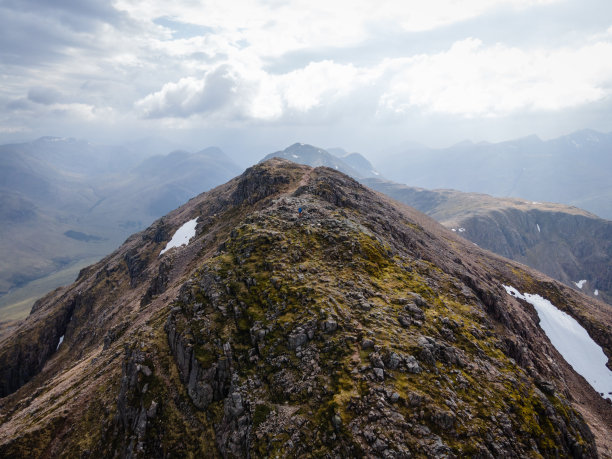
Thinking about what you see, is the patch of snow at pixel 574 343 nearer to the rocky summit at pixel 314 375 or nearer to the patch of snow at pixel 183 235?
the rocky summit at pixel 314 375

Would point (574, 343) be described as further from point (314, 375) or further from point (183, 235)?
point (183, 235)

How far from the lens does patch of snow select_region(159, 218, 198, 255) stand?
112m

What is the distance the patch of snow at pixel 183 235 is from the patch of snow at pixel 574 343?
347 feet

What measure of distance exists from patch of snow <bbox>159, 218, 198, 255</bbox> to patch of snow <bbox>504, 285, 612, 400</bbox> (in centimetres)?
10578

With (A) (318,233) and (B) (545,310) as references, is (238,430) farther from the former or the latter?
(B) (545,310)

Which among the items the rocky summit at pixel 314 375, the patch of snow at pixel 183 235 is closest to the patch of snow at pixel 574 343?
the rocky summit at pixel 314 375

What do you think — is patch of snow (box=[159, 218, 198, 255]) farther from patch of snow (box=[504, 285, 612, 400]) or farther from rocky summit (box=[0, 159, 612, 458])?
patch of snow (box=[504, 285, 612, 400])

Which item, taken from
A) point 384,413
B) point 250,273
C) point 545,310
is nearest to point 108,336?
point 250,273

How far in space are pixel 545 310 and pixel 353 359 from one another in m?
81.5

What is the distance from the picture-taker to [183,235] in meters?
117

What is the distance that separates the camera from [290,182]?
78438 mm

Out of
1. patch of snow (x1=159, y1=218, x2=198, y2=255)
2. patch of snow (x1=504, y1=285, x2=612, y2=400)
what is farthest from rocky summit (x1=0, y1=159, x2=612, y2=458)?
patch of snow (x1=159, y1=218, x2=198, y2=255)

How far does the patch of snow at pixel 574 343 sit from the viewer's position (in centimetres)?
5967

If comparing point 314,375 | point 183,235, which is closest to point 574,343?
point 314,375
